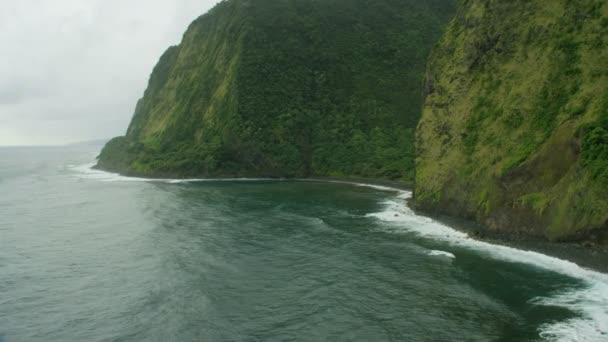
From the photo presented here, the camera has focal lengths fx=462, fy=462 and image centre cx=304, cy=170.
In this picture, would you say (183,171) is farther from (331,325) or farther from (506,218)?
(331,325)

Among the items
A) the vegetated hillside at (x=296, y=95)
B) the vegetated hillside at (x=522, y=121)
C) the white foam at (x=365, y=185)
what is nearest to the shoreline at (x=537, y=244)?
the vegetated hillside at (x=522, y=121)

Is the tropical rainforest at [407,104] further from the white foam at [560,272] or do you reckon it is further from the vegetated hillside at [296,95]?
the white foam at [560,272]

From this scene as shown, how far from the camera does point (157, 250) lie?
45469 mm

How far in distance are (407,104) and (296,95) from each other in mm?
28210

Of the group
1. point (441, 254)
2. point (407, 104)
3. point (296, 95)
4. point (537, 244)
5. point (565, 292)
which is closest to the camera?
point (565, 292)

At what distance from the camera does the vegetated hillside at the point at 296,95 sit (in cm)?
10731

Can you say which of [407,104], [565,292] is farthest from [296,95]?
[565,292]

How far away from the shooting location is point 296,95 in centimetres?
11931

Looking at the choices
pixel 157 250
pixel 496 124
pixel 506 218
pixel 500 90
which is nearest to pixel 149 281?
pixel 157 250

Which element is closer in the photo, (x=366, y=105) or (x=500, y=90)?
(x=500, y=90)

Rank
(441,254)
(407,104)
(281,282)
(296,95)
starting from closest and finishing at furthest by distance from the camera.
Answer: (281,282)
(441,254)
(407,104)
(296,95)

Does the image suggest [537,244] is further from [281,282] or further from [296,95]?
[296,95]

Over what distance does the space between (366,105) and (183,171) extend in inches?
1876

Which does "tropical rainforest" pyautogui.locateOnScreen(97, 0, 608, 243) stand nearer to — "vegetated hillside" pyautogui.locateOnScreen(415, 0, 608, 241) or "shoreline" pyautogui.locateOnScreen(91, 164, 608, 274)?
"vegetated hillside" pyautogui.locateOnScreen(415, 0, 608, 241)
